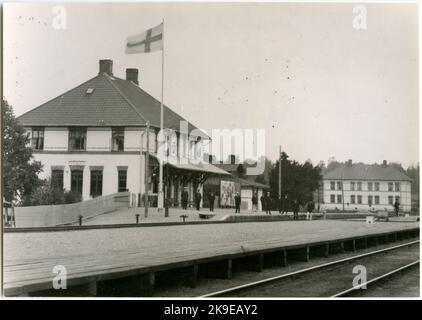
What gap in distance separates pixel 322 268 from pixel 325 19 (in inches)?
227

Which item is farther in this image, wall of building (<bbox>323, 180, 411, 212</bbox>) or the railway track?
wall of building (<bbox>323, 180, 411, 212</bbox>)

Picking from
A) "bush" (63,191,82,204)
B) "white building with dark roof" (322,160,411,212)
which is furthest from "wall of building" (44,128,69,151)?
"white building with dark roof" (322,160,411,212)

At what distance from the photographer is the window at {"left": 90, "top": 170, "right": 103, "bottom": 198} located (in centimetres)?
2359

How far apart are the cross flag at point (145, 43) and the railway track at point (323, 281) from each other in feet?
21.0

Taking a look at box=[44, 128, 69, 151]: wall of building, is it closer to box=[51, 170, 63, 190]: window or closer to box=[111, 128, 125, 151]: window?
box=[51, 170, 63, 190]: window

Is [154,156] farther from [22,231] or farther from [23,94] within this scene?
[23,94]

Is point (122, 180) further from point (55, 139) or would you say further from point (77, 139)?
point (55, 139)

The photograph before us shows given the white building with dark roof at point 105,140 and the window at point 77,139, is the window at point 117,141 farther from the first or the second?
the window at point 77,139

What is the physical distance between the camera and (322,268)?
13.1 metres

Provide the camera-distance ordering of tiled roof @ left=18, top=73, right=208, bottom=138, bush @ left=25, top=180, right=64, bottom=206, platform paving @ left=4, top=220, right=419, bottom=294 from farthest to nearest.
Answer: tiled roof @ left=18, top=73, right=208, bottom=138 → bush @ left=25, top=180, right=64, bottom=206 → platform paving @ left=4, top=220, right=419, bottom=294

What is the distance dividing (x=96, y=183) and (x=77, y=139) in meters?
2.11

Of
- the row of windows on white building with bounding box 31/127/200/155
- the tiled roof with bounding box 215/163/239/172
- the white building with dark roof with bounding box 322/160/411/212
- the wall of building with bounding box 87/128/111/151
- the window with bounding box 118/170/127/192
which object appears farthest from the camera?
the white building with dark roof with bounding box 322/160/411/212

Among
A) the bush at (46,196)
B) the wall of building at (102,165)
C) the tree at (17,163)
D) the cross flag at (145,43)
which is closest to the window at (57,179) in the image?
the wall of building at (102,165)
